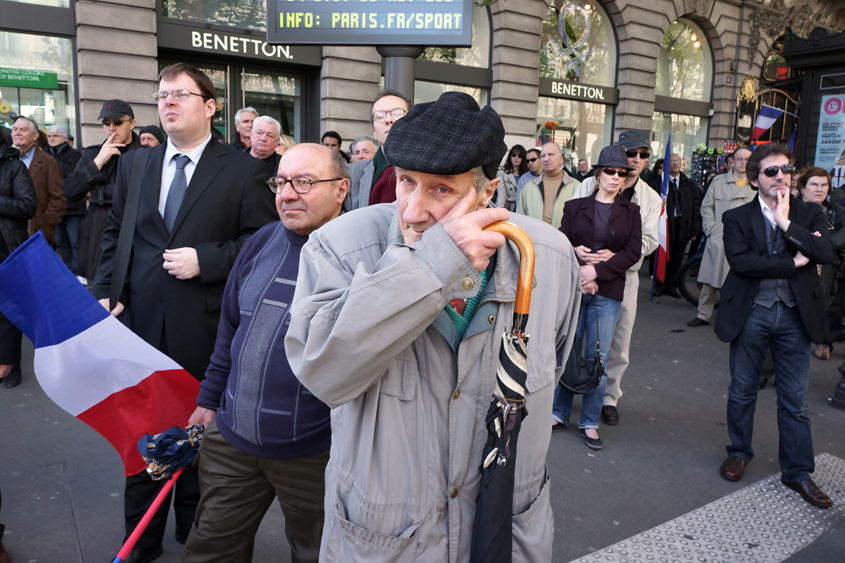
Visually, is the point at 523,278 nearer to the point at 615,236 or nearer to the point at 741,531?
the point at 741,531

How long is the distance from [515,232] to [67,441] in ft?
13.5

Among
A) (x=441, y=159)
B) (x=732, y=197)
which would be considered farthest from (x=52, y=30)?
(x=441, y=159)

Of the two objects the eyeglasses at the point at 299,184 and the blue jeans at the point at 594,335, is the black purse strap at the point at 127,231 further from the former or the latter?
the blue jeans at the point at 594,335

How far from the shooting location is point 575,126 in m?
17.1

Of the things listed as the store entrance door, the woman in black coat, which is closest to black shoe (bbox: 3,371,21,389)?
the woman in black coat

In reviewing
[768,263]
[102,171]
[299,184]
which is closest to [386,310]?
[299,184]

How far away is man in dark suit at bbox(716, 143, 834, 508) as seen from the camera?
3.80 metres

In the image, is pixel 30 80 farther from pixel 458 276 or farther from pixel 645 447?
pixel 458 276

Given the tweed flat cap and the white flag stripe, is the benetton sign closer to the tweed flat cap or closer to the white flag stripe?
the white flag stripe

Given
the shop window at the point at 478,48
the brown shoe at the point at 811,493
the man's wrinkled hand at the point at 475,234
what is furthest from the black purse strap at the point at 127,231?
the shop window at the point at 478,48

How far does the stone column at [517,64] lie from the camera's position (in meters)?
14.8

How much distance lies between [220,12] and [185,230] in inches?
413

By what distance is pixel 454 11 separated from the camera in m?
4.16

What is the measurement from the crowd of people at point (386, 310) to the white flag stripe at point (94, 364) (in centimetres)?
20
